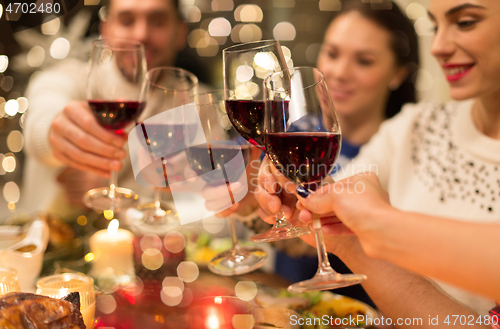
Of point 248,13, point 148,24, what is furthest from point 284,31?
point 148,24

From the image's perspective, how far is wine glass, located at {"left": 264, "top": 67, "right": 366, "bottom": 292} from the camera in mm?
596

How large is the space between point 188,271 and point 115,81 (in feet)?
1.82

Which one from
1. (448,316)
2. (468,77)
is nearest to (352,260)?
(448,316)

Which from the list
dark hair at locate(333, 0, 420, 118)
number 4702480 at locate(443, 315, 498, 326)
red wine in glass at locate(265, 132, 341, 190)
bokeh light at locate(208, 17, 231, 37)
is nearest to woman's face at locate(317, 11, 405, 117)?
dark hair at locate(333, 0, 420, 118)

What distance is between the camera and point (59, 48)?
2.68m

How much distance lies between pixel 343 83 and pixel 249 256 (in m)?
1.89

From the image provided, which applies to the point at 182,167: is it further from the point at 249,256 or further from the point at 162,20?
the point at 162,20

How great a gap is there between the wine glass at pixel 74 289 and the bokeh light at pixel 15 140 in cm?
251

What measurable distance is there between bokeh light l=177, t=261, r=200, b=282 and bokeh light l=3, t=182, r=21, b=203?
2.56 meters

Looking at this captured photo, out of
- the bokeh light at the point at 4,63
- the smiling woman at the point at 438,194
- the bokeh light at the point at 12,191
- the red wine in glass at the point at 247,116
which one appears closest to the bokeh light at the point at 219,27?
the bokeh light at the point at 4,63

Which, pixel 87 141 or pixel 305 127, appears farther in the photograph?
pixel 87 141

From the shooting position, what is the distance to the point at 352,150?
8.54ft

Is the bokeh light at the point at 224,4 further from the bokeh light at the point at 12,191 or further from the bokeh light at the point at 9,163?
the bokeh light at the point at 12,191

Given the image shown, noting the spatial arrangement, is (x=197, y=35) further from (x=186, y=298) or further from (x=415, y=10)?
(x=186, y=298)
